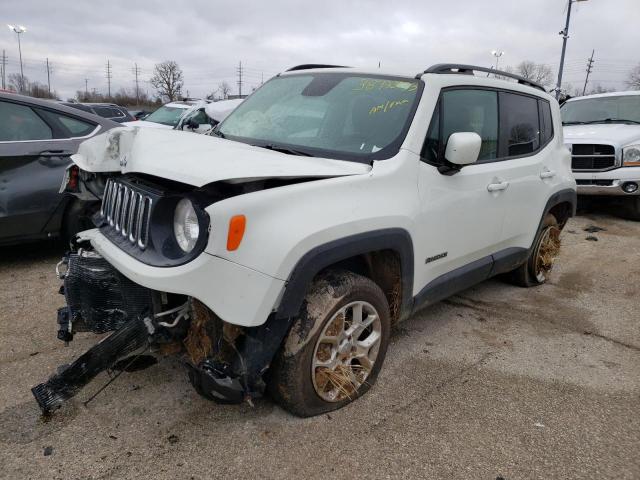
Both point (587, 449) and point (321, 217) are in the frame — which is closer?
point (321, 217)

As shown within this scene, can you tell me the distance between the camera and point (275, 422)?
268 centimetres

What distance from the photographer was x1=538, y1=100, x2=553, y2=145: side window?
444 cm

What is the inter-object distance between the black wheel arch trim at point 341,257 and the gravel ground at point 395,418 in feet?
2.29

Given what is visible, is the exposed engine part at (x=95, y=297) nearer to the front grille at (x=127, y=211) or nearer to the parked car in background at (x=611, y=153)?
the front grille at (x=127, y=211)

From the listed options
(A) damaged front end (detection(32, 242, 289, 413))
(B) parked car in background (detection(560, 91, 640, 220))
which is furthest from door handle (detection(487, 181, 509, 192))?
(B) parked car in background (detection(560, 91, 640, 220))

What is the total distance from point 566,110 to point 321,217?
904 cm

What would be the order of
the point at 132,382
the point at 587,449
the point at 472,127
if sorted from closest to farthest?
1. the point at 587,449
2. the point at 132,382
3. the point at 472,127

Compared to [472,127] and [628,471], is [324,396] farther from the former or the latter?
[472,127]

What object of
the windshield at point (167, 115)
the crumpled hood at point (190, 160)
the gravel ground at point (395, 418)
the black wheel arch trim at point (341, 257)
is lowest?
the gravel ground at point (395, 418)

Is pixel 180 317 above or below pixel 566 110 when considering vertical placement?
below

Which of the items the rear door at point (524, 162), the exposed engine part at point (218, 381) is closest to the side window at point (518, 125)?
the rear door at point (524, 162)

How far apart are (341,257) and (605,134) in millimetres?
7480

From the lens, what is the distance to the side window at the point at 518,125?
389cm

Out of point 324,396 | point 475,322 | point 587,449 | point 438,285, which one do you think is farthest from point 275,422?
point 475,322
